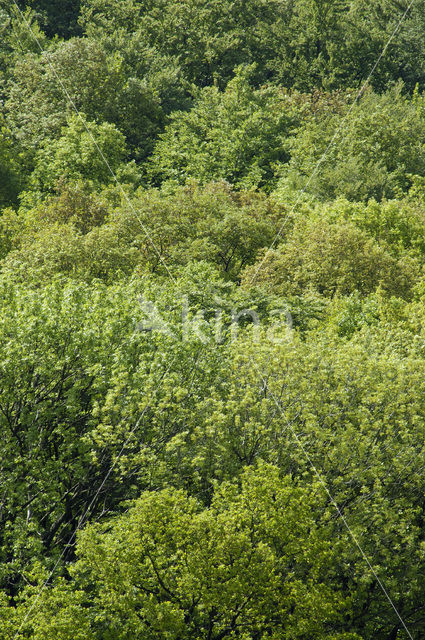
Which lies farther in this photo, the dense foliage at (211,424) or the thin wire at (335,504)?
the thin wire at (335,504)

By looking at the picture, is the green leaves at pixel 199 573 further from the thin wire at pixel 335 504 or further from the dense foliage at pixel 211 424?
the thin wire at pixel 335 504

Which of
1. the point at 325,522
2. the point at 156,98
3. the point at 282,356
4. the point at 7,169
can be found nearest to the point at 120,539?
the point at 325,522

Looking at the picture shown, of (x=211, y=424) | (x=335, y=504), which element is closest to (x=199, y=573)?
(x=335, y=504)

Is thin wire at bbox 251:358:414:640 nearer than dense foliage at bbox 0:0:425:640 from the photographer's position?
No

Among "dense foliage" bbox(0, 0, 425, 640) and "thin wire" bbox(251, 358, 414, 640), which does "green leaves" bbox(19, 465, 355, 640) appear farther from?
"thin wire" bbox(251, 358, 414, 640)

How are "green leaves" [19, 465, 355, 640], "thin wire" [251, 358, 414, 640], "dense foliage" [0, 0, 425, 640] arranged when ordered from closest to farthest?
"green leaves" [19, 465, 355, 640]
"dense foliage" [0, 0, 425, 640]
"thin wire" [251, 358, 414, 640]

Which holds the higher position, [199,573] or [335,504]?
[199,573]

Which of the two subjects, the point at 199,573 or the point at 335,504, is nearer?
the point at 199,573

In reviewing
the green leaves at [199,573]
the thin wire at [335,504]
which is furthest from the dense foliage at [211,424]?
the thin wire at [335,504]

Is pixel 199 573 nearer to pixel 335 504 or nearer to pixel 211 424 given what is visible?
pixel 335 504

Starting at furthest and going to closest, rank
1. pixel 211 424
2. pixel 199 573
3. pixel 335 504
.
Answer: pixel 211 424 < pixel 335 504 < pixel 199 573

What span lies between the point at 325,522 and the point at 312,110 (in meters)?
53.5

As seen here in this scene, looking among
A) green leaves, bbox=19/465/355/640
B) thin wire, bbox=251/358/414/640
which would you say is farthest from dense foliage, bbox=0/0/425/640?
thin wire, bbox=251/358/414/640

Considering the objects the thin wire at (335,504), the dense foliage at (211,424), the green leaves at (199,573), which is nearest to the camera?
the green leaves at (199,573)
